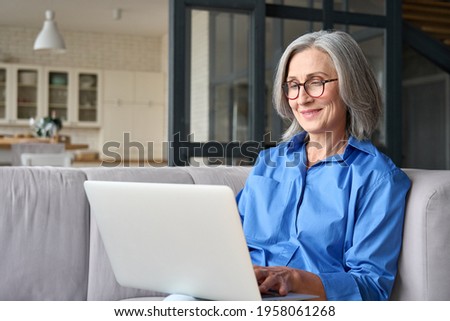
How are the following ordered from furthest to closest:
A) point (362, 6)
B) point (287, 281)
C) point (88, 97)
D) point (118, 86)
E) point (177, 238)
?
point (118, 86)
point (88, 97)
point (362, 6)
point (287, 281)
point (177, 238)

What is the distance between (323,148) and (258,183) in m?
0.23

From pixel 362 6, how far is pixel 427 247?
2.70 meters

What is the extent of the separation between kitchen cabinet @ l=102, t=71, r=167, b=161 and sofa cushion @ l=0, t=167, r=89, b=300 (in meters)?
8.79

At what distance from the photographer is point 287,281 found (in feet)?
4.86

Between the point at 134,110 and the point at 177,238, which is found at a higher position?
the point at 134,110

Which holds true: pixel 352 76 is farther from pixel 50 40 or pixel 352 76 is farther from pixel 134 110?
pixel 134 110

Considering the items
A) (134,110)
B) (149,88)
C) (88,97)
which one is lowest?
(134,110)

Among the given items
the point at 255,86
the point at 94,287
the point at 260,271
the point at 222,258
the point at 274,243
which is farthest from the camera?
the point at 255,86

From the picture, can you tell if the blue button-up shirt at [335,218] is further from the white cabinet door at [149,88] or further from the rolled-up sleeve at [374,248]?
the white cabinet door at [149,88]

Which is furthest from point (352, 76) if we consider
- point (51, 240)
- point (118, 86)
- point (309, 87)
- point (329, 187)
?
point (118, 86)

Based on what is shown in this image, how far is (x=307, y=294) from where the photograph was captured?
59.3 inches

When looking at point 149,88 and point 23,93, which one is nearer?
point 23,93
